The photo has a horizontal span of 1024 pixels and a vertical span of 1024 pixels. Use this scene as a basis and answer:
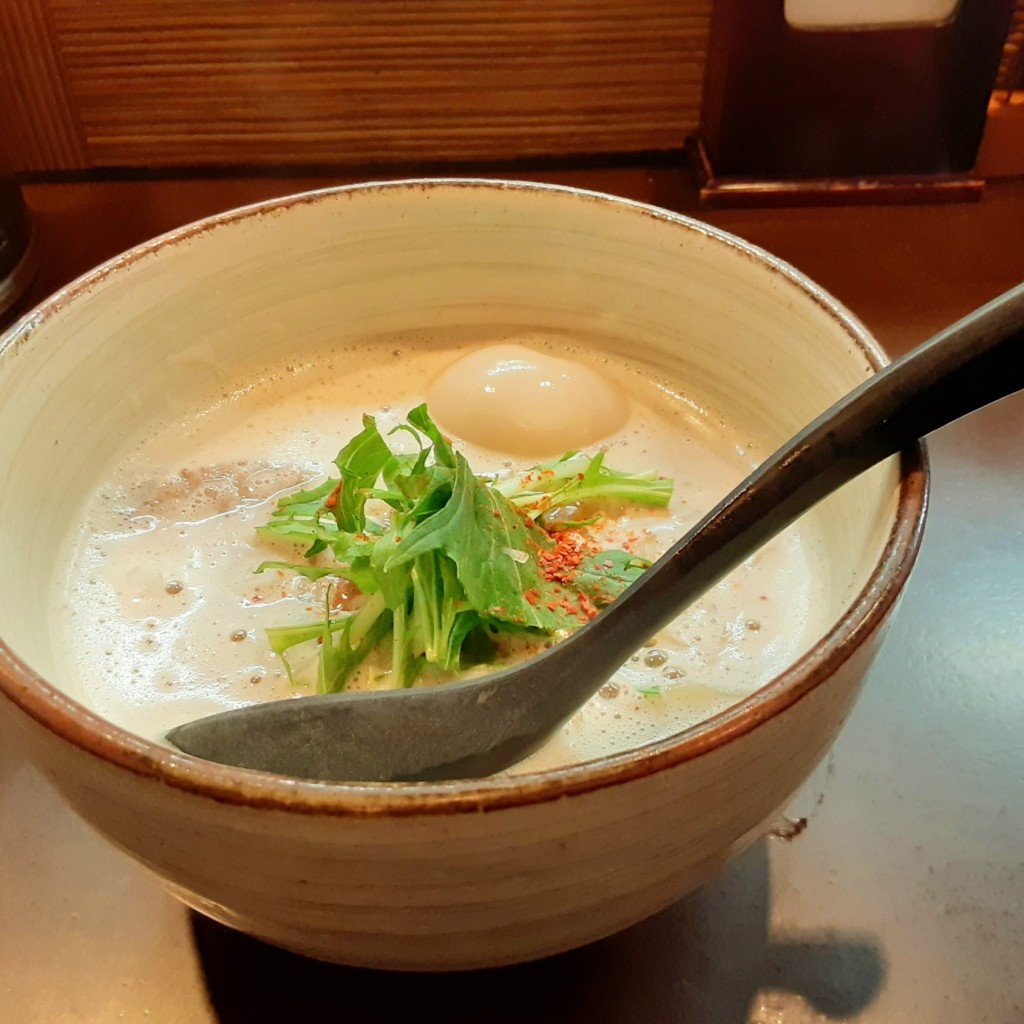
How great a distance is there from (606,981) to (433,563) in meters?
0.28

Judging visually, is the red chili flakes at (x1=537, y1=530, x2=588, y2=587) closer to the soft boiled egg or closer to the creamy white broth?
the creamy white broth

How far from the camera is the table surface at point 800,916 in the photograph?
25.6 inches

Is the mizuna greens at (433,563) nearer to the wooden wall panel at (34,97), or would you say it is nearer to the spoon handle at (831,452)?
the spoon handle at (831,452)

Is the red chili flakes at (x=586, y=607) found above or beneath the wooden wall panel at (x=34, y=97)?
beneath

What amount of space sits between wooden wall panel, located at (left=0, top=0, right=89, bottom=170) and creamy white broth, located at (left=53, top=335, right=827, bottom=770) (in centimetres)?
62

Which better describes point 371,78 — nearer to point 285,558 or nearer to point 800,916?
point 285,558

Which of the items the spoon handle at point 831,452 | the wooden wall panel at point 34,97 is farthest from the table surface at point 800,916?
the wooden wall panel at point 34,97

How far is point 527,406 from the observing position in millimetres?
915

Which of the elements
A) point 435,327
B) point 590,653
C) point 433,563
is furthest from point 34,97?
point 590,653

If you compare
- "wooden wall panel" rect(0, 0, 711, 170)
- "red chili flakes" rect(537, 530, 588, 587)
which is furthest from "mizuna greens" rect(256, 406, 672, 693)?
"wooden wall panel" rect(0, 0, 711, 170)

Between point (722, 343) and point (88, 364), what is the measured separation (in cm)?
49

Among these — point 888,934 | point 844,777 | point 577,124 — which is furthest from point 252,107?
point 888,934

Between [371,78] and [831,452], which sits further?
[371,78]

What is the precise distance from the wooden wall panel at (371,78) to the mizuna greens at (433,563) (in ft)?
2.49
